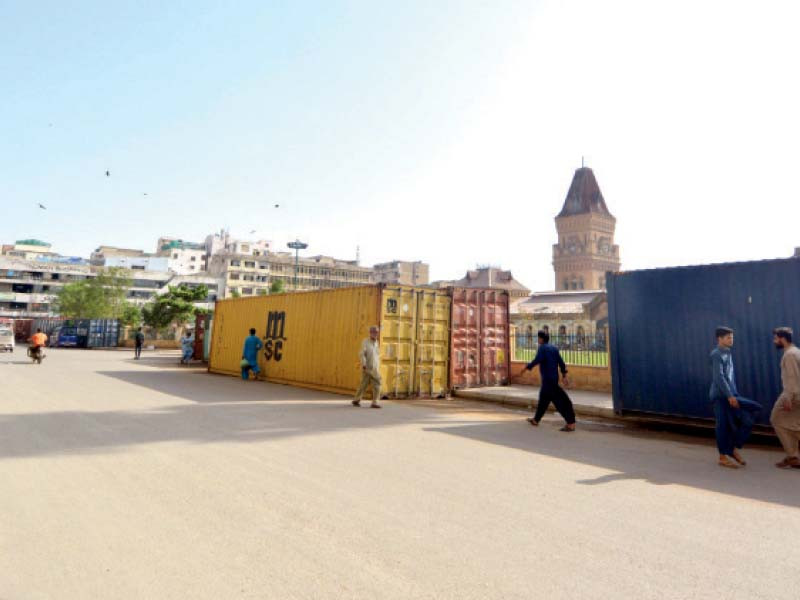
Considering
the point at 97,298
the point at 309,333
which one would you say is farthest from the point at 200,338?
the point at 97,298

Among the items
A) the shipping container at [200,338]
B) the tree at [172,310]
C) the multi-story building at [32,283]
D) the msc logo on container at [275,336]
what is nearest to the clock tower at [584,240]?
the multi-story building at [32,283]

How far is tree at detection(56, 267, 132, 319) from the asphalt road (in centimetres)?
5184

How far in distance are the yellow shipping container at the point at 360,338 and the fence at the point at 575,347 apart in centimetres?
324

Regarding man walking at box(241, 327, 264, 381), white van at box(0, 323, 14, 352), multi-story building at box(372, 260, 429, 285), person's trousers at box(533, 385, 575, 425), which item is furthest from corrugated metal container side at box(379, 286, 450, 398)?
multi-story building at box(372, 260, 429, 285)

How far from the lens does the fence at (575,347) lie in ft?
42.9

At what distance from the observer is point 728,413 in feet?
19.2

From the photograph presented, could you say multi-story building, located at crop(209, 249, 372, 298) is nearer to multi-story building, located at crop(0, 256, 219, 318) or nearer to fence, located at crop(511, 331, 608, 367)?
multi-story building, located at crop(0, 256, 219, 318)

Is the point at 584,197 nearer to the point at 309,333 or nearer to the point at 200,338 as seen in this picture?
the point at 200,338

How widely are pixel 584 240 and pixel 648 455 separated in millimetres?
96088

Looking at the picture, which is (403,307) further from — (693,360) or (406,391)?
(693,360)

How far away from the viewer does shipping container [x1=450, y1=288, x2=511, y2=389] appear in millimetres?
13430

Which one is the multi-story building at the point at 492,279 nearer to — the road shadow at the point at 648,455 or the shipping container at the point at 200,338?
the shipping container at the point at 200,338

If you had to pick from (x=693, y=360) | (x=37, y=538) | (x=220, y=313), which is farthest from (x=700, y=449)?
(x=220, y=313)

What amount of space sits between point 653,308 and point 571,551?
21.7 ft
